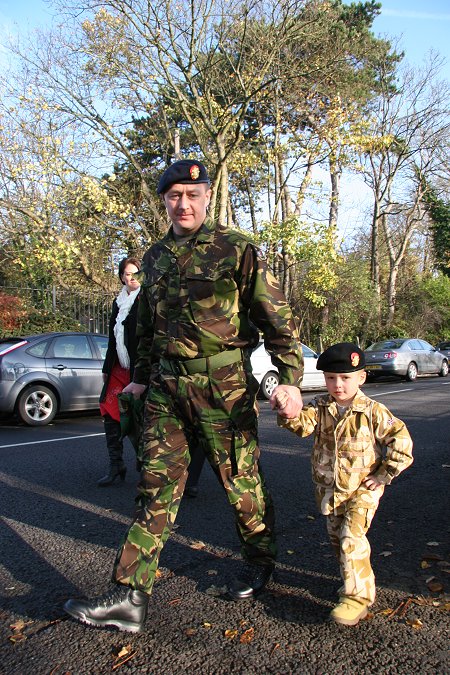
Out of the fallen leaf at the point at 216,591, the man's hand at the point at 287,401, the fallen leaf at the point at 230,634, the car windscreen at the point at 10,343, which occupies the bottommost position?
the fallen leaf at the point at 230,634

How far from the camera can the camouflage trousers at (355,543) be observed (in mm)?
2709

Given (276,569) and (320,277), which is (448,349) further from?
(276,569)

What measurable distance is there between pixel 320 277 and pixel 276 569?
17506 millimetres

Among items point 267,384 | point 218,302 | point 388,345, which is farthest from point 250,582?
point 388,345

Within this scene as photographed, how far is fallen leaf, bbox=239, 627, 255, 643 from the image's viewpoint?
2568 millimetres

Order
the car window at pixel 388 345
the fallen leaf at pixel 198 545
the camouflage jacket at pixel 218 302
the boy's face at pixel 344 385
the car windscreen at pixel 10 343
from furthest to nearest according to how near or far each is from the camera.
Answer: the car window at pixel 388 345
the car windscreen at pixel 10 343
the fallen leaf at pixel 198 545
the boy's face at pixel 344 385
the camouflage jacket at pixel 218 302

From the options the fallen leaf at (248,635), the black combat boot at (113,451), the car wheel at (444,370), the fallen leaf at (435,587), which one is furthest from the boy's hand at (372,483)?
the car wheel at (444,370)

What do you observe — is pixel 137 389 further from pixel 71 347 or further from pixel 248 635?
pixel 71 347

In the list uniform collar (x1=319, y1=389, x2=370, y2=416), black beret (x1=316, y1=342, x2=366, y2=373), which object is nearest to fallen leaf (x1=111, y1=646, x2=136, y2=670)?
uniform collar (x1=319, y1=389, x2=370, y2=416)

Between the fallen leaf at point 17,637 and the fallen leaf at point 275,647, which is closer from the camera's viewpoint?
the fallen leaf at point 275,647

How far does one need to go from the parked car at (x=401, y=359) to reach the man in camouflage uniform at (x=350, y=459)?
53.6ft

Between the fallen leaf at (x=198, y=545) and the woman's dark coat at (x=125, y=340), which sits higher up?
the woman's dark coat at (x=125, y=340)

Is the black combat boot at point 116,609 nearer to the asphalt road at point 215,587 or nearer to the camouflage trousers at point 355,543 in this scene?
the asphalt road at point 215,587

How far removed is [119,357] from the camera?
204 inches
